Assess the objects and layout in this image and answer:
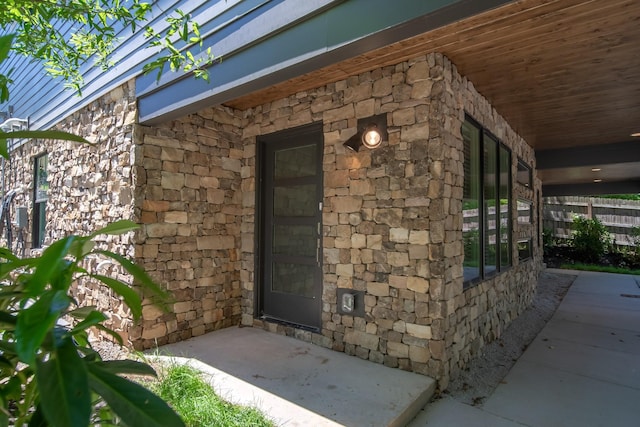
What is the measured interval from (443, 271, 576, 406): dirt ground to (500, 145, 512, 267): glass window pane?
0.80 meters

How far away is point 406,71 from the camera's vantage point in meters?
2.83

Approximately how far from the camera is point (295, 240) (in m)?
3.67

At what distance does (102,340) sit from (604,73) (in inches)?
207

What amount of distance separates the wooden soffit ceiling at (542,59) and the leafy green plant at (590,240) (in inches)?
312

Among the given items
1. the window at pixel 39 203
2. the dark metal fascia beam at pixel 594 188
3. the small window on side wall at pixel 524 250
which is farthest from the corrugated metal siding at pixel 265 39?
the dark metal fascia beam at pixel 594 188

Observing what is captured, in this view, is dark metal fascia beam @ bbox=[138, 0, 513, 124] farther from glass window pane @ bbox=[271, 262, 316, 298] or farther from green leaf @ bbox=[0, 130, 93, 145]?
glass window pane @ bbox=[271, 262, 316, 298]

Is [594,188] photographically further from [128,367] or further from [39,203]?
[39,203]

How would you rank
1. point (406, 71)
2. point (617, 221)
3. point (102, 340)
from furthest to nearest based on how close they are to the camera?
point (617, 221), point (102, 340), point (406, 71)

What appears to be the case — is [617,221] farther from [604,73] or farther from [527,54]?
[527,54]

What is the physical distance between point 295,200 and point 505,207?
2.76 metres

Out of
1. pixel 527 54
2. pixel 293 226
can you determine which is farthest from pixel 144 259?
pixel 527 54

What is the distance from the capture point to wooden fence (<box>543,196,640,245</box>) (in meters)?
11.1

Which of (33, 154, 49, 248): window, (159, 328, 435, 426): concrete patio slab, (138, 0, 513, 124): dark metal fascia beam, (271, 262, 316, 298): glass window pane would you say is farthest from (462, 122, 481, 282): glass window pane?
(33, 154, 49, 248): window

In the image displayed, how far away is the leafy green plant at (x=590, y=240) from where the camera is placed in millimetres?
10734
